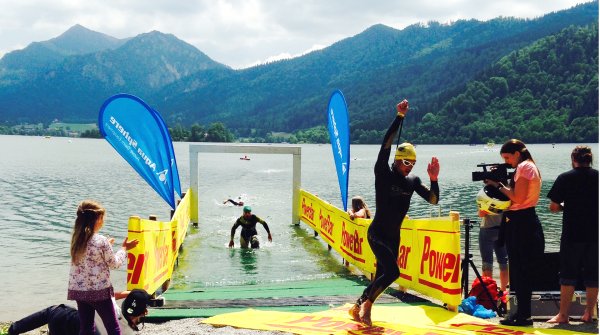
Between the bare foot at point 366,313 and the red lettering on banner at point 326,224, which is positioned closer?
the bare foot at point 366,313

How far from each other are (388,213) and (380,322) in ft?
4.06

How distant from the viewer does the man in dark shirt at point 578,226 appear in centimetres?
642

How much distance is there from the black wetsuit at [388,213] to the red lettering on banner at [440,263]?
123 centimetres

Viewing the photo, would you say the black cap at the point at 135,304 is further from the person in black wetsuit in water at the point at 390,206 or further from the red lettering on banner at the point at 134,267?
the person in black wetsuit in water at the point at 390,206

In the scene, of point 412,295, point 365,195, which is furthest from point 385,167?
point 365,195

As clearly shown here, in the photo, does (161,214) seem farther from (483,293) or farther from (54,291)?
(483,293)

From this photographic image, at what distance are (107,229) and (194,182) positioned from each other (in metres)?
5.16

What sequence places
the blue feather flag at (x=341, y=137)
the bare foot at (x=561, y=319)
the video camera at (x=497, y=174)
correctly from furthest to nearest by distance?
1. the blue feather flag at (x=341, y=137)
2. the video camera at (x=497, y=174)
3. the bare foot at (x=561, y=319)

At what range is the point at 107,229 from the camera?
23.8 metres

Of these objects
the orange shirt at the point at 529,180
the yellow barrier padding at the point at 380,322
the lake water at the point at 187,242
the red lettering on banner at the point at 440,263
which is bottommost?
the lake water at the point at 187,242

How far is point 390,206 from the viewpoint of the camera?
6457 millimetres

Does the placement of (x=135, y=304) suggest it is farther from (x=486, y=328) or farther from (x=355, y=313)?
(x=486, y=328)

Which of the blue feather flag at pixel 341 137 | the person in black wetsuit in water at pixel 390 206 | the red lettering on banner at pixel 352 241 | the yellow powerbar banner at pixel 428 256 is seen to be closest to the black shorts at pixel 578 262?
the yellow powerbar banner at pixel 428 256

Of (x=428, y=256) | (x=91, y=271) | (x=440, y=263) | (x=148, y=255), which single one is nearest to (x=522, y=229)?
(x=440, y=263)
